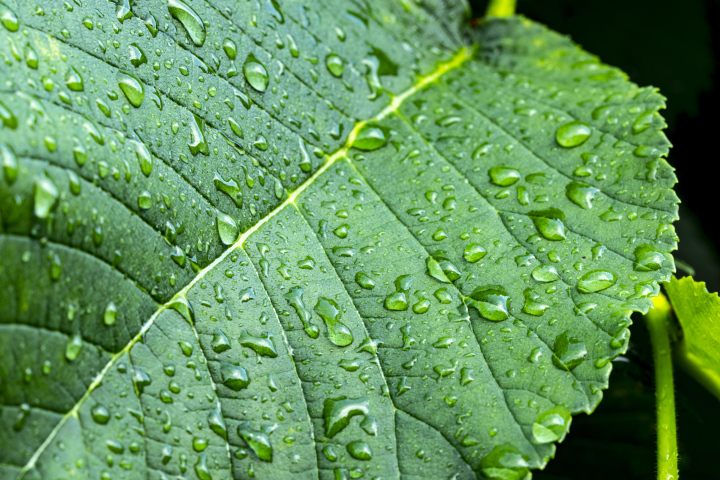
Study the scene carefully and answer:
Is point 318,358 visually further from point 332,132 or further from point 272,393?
point 332,132

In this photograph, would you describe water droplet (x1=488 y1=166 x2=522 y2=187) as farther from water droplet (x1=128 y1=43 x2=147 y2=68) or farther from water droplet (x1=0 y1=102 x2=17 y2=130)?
water droplet (x1=0 y1=102 x2=17 y2=130)

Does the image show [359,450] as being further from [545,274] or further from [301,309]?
[545,274]

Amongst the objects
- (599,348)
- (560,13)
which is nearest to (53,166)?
(599,348)

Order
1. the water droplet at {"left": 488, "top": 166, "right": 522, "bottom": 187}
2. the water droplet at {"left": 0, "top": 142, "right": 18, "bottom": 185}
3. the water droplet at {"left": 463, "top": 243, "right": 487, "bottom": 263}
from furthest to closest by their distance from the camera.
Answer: the water droplet at {"left": 488, "top": 166, "right": 522, "bottom": 187} → the water droplet at {"left": 463, "top": 243, "right": 487, "bottom": 263} → the water droplet at {"left": 0, "top": 142, "right": 18, "bottom": 185}

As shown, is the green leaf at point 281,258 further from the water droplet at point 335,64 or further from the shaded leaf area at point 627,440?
the shaded leaf area at point 627,440

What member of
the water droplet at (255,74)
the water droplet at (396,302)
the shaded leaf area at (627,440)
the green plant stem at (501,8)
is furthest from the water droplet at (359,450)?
the green plant stem at (501,8)

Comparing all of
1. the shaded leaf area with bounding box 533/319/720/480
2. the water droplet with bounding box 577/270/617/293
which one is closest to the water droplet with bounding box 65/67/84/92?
the water droplet with bounding box 577/270/617/293
